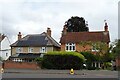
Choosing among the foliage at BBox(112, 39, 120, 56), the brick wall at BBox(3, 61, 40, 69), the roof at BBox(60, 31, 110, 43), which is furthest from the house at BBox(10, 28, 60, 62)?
the foliage at BBox(112, 39, 120, 56)

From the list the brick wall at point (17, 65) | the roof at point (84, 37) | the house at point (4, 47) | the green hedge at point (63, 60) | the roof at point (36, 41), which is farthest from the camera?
the house at point (4, 47)

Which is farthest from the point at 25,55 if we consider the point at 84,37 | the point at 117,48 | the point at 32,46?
the point at 117,48

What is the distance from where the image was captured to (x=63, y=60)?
172 ft

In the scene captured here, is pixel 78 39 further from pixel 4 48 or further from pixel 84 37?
pixel 4 48

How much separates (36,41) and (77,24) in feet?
50.6

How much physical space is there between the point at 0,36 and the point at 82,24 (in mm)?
23401

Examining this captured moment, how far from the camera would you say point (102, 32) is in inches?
2936

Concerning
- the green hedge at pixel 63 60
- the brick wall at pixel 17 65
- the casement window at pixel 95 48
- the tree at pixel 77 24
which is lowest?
the brick wall at pixel 17 65

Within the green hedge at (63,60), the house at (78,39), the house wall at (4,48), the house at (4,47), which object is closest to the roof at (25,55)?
the house at (78,39)

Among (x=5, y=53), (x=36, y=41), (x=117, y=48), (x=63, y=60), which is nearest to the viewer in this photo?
(x=63, y=60)

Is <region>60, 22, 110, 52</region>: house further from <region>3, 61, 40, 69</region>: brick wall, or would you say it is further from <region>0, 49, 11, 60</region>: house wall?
<region>0, 49, 11, 60</region>: house wall

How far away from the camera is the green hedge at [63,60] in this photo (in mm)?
51719

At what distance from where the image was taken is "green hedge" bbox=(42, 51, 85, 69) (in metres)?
51.7

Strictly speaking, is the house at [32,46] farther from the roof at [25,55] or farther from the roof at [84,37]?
the roof at [84,37]
